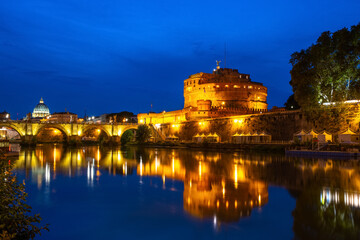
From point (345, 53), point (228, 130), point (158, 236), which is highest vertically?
point (345, 53)

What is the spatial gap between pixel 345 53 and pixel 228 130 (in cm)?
2572

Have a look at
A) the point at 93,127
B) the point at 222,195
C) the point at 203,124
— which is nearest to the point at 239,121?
the point at 203,124

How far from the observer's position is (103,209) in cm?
1078

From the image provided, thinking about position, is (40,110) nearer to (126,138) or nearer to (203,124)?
(126,138)

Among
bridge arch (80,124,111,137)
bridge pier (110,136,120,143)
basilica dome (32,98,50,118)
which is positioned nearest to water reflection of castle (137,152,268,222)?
bridge arch (80,124,111,137)

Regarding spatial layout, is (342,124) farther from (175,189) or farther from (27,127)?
(27,127)

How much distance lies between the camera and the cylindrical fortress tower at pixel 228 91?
8469cm

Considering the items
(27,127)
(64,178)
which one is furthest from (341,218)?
(27,127)

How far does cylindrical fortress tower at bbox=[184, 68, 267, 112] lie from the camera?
84.7m

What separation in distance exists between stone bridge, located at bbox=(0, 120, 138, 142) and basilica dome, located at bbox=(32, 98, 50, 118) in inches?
4374

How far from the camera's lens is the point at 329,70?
3628 centimetres

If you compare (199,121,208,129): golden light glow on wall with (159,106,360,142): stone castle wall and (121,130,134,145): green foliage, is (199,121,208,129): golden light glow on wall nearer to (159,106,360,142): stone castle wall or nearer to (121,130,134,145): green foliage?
(159,106,360,142): stone castle wall

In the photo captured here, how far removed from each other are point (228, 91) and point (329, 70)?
160 feet

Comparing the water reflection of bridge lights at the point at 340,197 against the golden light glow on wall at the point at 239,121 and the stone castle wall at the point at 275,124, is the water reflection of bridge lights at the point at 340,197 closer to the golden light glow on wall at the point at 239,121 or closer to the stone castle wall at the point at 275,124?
the stone castle wall at the point at 275,124
